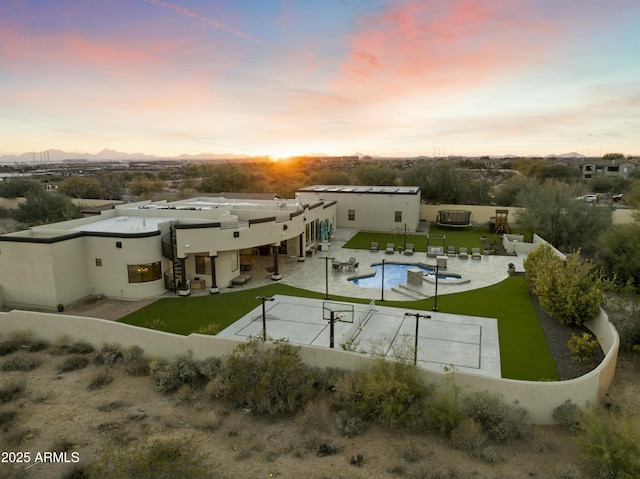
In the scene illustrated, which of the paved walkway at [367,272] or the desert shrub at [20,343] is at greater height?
the paved walkway at [367,272]

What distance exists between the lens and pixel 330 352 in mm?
13664

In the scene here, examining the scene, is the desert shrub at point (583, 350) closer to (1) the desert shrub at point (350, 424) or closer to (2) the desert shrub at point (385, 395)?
(2) the desert shrub at point (385, 395)

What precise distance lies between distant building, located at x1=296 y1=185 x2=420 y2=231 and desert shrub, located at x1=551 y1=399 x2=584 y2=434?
2786 cm

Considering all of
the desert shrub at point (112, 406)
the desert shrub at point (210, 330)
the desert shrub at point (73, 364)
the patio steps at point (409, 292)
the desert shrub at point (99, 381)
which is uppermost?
the desert shrub at point (210, 330)

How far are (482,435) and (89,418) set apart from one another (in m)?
11.1

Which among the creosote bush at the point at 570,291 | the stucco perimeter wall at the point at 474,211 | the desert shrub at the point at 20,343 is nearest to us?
the desert shrub at the point at 20,343

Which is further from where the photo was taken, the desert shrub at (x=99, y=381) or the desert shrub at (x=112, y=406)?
the desert shrub at (x=99, y=381)

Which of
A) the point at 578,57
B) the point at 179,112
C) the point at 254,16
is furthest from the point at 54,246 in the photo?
the point at 578,57

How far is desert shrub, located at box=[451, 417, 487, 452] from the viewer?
10742mm

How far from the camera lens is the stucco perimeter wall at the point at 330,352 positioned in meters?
11.7

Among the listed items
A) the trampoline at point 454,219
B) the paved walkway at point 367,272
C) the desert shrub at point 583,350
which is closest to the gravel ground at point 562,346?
the desert shrub at point 583,350

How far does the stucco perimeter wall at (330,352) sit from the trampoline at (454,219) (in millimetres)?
24581

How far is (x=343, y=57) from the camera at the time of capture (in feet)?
95.9

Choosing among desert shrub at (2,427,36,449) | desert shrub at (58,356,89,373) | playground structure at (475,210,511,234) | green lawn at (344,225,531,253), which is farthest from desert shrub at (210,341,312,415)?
playground structure at (475,210,511,234)
